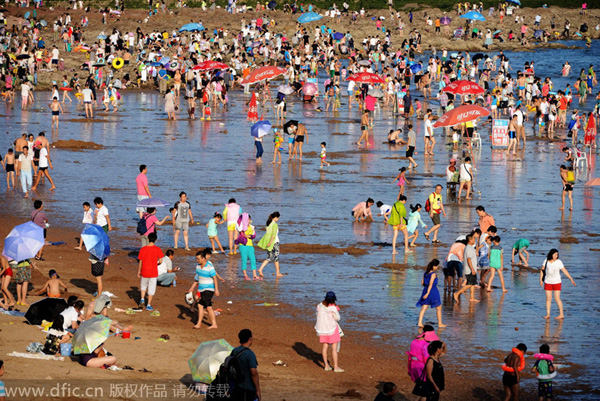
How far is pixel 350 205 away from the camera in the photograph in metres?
25.1

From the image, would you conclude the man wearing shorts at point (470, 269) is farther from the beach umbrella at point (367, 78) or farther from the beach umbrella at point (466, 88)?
the beach umbrella at point (367, 78)

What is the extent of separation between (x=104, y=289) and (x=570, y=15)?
85059 mm

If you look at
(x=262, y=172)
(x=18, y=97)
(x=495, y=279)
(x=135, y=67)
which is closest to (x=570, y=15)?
(x=135, y=67)

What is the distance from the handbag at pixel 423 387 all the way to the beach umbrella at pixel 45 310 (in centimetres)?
611

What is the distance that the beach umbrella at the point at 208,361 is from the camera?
11595 millimetres

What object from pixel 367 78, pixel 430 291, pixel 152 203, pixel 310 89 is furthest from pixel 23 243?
pixel 310 89

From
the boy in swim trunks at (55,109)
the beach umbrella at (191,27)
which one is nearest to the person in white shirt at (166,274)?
the boy in swim trunks at (55,109)

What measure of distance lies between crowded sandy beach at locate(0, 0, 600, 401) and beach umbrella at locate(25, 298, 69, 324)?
0.02m

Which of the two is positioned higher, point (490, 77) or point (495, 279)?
point (490, 77)

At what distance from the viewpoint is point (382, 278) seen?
18406mm

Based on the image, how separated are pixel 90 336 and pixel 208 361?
6.17 ft

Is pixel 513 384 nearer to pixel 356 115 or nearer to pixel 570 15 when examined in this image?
pixel 356 115

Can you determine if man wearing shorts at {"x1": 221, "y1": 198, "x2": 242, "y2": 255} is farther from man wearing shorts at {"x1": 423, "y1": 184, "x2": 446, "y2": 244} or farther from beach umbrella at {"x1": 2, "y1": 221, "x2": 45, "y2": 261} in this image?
beach umbrella at {"x1": 2, "y1": 221, "x2": 45, "y2": 261}

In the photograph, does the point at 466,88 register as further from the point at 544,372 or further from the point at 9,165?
the point at 544,372
